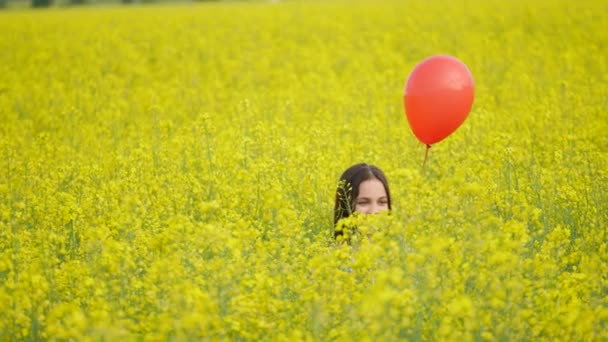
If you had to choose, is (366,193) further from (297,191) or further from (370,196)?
(297,191)

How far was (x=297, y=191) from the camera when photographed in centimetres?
673

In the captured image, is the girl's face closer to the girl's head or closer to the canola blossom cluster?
the girl's head

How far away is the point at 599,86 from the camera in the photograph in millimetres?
11391

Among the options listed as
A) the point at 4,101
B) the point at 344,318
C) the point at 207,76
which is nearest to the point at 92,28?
the point at 207,76

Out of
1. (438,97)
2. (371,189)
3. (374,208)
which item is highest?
(438,97)

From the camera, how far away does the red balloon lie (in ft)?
21.9

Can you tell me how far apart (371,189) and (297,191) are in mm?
1141

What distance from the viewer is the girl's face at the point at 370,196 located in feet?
18.7

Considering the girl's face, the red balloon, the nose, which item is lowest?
the nose

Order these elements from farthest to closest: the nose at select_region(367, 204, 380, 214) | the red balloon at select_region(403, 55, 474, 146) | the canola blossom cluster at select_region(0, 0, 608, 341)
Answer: the red balloon at select_region(403, 55, 474, 146)
the nose at select_region(367, 204, 380, 214)
the canola blossom cluster at select_region(0, 0, 608, 341)

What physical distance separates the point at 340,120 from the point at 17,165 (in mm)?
4123

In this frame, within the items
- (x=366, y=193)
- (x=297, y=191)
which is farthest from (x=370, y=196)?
(x=297, y=191)

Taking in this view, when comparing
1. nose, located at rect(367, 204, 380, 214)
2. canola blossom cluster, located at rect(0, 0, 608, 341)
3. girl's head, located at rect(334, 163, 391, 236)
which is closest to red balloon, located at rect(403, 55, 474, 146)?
canola blossom cluster, located at rect(0, 0, 608, 341)

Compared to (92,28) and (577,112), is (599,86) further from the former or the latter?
(92,28)
